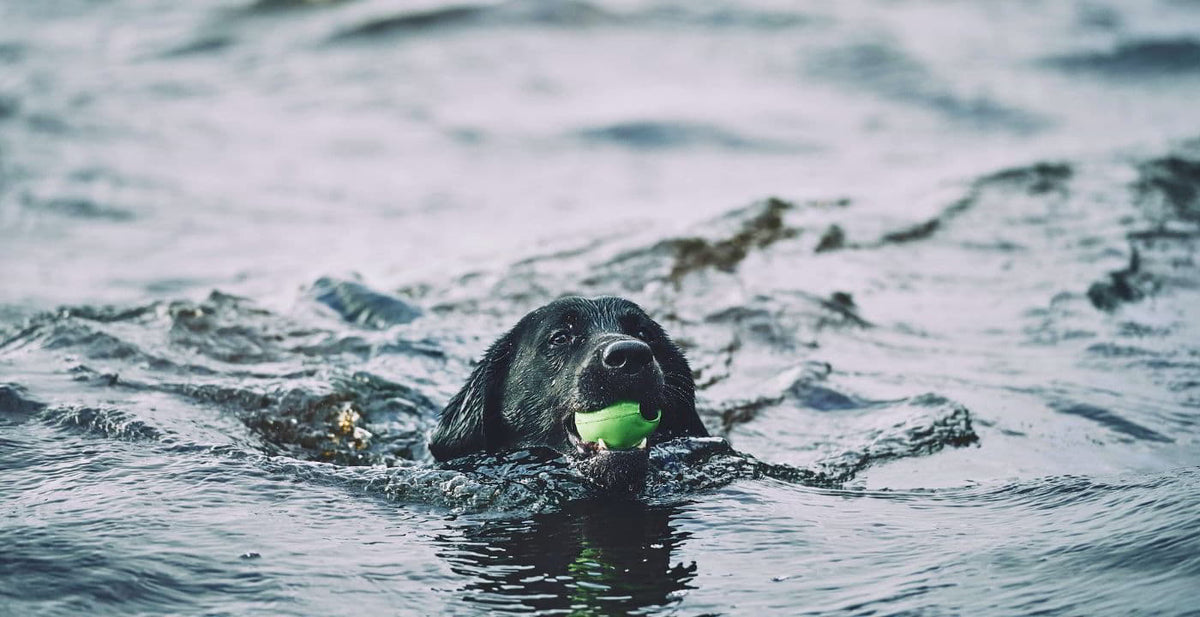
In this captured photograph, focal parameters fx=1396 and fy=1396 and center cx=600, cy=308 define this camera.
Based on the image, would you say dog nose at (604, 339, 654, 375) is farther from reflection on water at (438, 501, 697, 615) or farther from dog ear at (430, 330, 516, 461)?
dog ear at (430, 330, 516, 461)

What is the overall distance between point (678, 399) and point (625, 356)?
791 mm

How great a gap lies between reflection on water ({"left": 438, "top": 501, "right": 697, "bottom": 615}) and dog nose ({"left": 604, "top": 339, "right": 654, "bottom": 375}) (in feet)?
1.87

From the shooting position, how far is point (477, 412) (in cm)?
570

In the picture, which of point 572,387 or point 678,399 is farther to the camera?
point 678,399

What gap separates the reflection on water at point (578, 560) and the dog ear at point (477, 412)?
673 mm

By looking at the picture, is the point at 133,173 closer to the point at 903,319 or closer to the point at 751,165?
the point at 751,165

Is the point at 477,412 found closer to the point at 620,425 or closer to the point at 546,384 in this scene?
the point at 546,384

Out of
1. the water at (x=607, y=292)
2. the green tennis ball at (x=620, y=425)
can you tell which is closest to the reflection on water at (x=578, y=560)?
the water at (x=607, y=292)

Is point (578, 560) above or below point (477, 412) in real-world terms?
below

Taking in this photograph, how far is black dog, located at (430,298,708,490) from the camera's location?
5016mm

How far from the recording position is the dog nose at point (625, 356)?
16.3 feet

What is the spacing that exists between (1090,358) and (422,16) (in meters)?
13.6

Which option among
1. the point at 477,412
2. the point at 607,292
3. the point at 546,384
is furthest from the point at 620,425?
the point at 607,292

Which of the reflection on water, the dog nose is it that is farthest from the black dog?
the reflection on water
